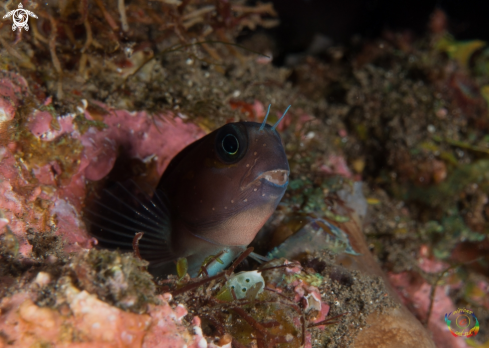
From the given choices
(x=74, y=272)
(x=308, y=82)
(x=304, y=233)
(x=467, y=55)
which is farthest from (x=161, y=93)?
(x=467, y=55)

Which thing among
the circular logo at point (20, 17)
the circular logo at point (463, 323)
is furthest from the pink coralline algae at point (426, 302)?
the circular logo at point (20, 17)

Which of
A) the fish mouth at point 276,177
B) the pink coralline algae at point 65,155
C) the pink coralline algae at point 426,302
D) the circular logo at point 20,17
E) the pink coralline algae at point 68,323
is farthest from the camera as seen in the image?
the pink coralline algae at point 426,302


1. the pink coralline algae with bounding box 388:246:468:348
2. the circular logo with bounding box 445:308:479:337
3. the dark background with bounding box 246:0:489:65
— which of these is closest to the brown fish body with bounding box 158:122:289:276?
the circular logo with bounding box 445:308:479:337

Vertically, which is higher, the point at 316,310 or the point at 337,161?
the point at 316,310

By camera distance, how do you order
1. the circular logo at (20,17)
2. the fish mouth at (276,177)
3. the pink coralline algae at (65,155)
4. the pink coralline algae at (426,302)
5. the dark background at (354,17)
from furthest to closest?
the dark background at (354,17) < the pink coralline algae at (426,302) < the circular logo at (20,17) < the pink coralline algae at (65,155) < the fish mouth at (276,177)

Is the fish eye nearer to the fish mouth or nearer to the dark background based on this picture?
the fish mouth

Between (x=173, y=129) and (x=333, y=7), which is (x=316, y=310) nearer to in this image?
(x=173, y=129)

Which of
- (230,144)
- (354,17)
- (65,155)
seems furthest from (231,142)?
(354,17)

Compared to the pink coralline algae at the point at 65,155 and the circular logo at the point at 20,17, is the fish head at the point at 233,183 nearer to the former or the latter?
the pink coralline algae at the point at 65,155
